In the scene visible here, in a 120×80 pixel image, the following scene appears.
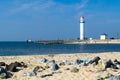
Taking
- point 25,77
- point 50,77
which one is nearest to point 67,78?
point 50,77

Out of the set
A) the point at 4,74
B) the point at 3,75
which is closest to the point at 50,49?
the point at 4,74

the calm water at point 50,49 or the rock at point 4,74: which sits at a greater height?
the rock at point 4,74

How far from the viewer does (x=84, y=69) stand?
20.5 m

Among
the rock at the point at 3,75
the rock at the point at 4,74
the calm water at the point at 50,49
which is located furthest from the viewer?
the calm water at the point at 50,49

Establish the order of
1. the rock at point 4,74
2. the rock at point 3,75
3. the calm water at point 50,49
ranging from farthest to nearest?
the calm water at point 50,49 → the rock at point 4,74 → the rock at point 3,75

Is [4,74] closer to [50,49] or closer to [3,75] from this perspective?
[3,75]

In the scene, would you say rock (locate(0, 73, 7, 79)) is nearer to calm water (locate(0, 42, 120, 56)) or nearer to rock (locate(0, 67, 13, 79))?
rock (locate(0, 67, 13, 79))

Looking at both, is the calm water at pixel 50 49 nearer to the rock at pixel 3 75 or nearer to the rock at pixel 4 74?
the rock at pixel 4 74

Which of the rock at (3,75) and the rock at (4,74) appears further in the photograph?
the rock at (4,74)

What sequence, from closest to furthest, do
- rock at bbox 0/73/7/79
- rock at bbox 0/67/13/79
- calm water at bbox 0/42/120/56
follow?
1. rock at bbox 0/73/7/79
2. rock at bbox 0/67/13/79
3. calm water at bbox 0/42/120/56

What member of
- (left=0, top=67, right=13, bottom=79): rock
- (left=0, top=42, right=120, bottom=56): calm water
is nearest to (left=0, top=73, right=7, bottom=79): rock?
(left=0, top=67, right=13, bottom=79): rock

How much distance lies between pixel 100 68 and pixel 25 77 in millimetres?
4697

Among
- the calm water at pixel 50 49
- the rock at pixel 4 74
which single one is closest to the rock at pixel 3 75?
the rock at pixel 4 74

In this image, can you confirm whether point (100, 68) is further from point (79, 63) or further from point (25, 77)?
point (25, 77)
